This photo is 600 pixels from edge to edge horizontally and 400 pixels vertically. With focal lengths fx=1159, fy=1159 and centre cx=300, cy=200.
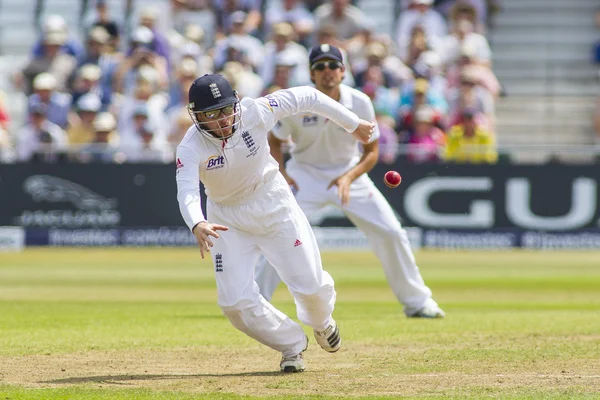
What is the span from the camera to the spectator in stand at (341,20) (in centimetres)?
1936

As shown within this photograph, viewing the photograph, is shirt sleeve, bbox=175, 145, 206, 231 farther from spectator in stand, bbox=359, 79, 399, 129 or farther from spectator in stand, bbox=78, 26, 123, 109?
spectator in stand, bbox=78, 26, 123, 109

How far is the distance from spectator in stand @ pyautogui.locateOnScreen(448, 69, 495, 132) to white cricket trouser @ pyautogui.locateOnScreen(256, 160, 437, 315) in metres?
8.38

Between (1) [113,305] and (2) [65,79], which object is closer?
(1) [113,305]

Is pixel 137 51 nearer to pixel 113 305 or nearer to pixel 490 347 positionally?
pixel 113 305

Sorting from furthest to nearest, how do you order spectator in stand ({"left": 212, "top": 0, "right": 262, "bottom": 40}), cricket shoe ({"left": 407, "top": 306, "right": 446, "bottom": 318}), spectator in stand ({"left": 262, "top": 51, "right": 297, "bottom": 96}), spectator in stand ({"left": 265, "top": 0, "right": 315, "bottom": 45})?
spectator in stand ({"left": 212, "top": 0, "right": 262, "bottom": 40})
spectator in stand ({"left": 265, "top": 0, "right": 315, "bottom": 45})
spectator in stand ({"left": 262, "top": 51, "right": 297, "bottom": 96})
cricket shoe ({"left": 407, "top": 306, "right": 446, "bottom": 318})

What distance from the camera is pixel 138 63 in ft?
62.7

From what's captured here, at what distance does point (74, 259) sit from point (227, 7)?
6086 mm

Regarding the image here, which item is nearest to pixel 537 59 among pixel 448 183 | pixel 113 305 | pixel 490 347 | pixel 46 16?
pixel 448 183

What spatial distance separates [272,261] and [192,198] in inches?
30.6

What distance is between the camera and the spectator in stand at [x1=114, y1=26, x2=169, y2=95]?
62.5 ft

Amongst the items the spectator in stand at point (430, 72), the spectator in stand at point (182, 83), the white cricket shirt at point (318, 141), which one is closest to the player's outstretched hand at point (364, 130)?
the white cricket shirt at point (318, 141)

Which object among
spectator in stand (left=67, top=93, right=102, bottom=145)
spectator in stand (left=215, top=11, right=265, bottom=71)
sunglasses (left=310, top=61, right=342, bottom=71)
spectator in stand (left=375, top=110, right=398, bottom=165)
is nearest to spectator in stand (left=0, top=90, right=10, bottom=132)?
spectator in stand (left=67, top=93, right=102, bottom=145)

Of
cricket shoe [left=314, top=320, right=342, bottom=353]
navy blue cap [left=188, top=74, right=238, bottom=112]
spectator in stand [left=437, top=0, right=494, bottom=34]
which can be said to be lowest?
cricket shoe [left=314, top=320, right=342, bottom=353]

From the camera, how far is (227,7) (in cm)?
2062
